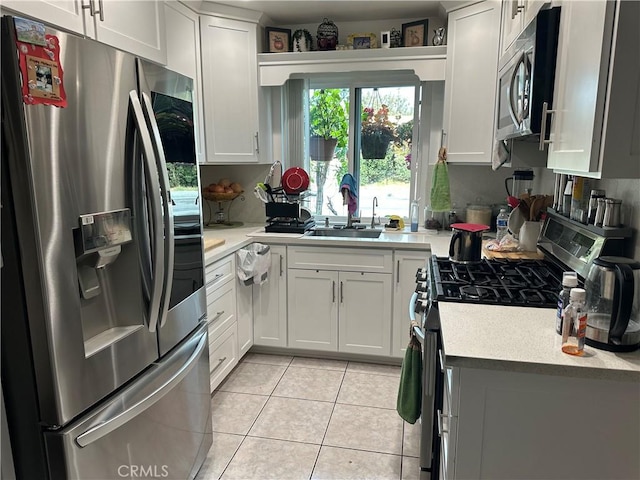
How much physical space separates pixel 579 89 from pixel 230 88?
2.39m

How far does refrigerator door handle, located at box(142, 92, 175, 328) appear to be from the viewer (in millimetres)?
1416

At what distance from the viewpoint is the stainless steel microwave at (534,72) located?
1.49 meters

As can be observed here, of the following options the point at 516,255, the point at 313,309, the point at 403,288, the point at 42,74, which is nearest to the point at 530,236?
the point at 516,255

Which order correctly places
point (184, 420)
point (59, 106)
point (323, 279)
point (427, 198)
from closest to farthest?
1. point (59, 106)
2. point (184, 420)
3. point (323, 279)
4. point (427, 198)

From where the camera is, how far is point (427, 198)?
11.2 feet

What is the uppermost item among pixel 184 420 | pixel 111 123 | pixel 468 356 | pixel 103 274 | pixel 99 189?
pixel 111 123

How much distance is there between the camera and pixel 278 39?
3227mm

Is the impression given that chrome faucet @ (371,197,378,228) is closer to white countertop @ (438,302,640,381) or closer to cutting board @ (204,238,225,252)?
cutting board @ (204,238,225,252)

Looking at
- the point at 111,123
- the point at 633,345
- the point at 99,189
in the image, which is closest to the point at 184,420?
the point at 99,189

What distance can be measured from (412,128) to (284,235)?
132cm

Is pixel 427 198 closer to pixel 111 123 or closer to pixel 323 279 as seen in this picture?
pixel 323 279

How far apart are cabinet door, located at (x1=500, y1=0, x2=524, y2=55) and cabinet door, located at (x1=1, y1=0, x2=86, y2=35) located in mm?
1874

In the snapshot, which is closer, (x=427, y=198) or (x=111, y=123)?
(x=111, y=123)

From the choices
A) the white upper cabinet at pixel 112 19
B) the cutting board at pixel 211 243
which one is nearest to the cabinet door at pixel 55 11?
the white upper cabinet at pixel 112 19
